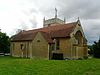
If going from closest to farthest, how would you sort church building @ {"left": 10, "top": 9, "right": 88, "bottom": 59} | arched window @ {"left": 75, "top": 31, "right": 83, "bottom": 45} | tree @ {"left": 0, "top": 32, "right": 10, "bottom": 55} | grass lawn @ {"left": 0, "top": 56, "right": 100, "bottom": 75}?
grass lawn @ {"left": 0, "top": 56, "right": 100, "bottom": 75}, church building @ {"left": 10, "top": 9, "right": 88, "bottom": 59}, arched window @ {"left": 75, "top": 31, "right": 83, "bottom": 45}, tree @ {"left": 0, "top": 32, "right": 10, "bottom": 55}

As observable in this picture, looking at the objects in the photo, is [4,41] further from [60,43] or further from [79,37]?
[79,37]

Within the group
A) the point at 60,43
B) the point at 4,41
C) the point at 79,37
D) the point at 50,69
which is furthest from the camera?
the point at 4,41

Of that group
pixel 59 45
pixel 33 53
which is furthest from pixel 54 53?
pixel 33 53

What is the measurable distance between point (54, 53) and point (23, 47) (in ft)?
33.8

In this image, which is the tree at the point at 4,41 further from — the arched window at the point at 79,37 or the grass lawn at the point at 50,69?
the grass lawn at the point at 50,69

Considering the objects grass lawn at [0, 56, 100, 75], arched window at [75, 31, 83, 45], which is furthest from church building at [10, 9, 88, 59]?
grass lawn at [0, 56, 100, 75]

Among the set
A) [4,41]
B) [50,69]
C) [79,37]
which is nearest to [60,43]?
[79,37]

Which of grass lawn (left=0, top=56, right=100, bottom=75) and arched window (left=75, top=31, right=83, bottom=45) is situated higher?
arched window (left=75, top=31, right=83, bottom=45)

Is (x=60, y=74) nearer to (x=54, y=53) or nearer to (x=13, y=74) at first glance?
(x=13, y=74)

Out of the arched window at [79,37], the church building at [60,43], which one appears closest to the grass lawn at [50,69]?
the church building at [60,43]

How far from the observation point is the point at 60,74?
1769 cm

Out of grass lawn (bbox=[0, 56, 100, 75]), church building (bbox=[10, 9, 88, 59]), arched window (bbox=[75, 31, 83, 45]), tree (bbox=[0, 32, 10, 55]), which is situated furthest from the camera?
tree (bbox=[0, 32, 10, 55])

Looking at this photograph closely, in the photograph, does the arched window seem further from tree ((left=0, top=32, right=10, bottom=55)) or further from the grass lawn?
tree ((left=0, top=32, right=10, bottom=55))

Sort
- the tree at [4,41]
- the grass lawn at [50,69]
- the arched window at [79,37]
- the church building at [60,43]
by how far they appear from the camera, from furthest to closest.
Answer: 1. the tree at [4,41]
2. the arched window at [79,37]
3. the church building at [60,43]
4. the grass lawn at [50,69]
